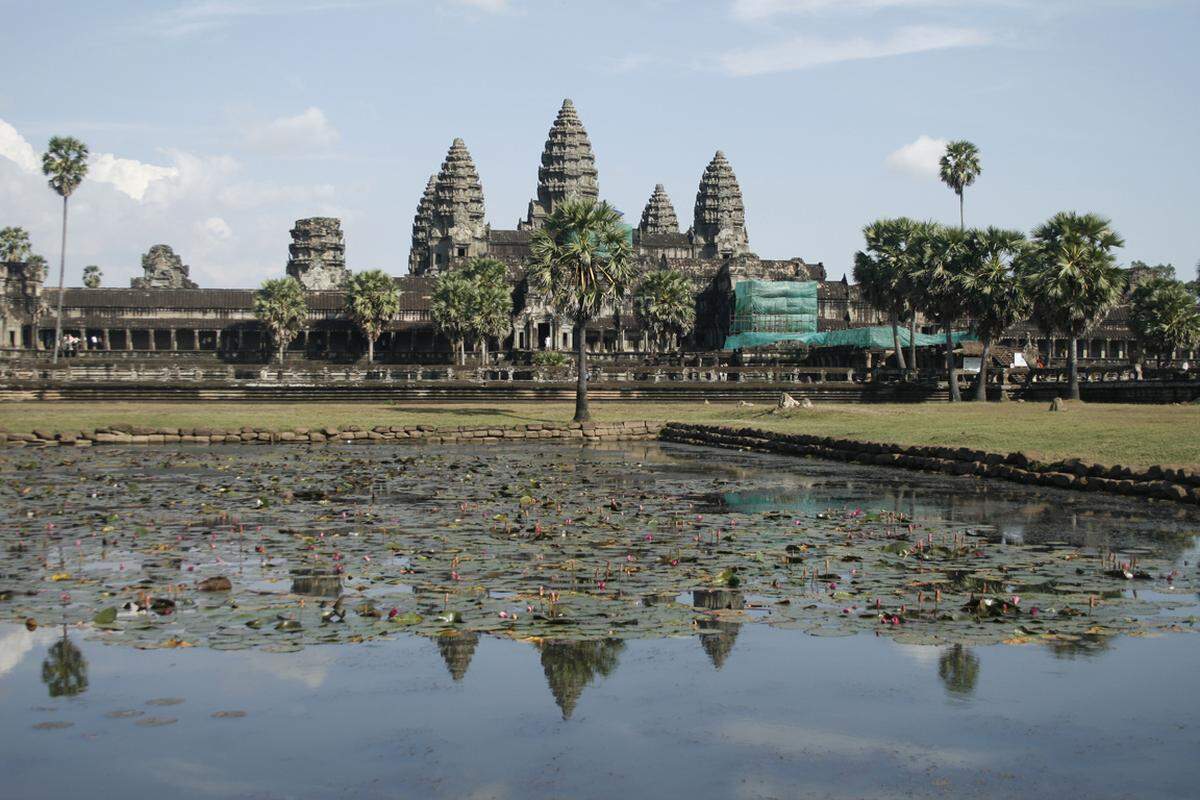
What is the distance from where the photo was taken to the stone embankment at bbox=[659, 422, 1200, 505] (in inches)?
908

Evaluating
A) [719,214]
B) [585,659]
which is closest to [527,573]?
[585,659]

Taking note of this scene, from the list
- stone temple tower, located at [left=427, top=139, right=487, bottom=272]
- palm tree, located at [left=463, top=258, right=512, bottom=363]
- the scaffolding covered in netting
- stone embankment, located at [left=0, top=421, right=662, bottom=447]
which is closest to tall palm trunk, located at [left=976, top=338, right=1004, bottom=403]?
stone embankment, located at [left=0, top=421, right=662, bottom=447]

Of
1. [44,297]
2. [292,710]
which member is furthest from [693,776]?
[44,297]

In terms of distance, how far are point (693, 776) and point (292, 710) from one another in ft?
9.88

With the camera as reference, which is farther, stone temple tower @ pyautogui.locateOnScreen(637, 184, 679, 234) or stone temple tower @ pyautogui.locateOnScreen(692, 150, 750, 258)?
stone temple tower @ pyautogui.locateOnScreen(637, 184, 679, 234)

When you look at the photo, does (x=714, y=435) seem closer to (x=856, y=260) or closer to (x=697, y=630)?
(x=697, y=630)

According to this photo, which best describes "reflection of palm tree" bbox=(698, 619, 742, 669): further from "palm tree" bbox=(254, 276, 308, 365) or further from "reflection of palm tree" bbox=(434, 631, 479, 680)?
"palm tree" bbox=(254, 276, 308, 365)

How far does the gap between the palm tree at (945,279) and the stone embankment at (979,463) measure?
2624 cm

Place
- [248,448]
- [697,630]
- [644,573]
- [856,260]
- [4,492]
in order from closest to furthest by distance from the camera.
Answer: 1. [697,630]
2. [644,573]
3. [4,492]
4. [248,448]
5. [856,260]

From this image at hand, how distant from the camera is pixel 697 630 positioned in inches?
464

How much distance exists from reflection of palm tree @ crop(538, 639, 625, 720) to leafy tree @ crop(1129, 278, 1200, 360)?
7924 centimetres

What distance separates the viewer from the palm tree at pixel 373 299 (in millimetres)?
104250

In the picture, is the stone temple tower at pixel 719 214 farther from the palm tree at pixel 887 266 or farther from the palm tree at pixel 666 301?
the palm tree at pixel 887 266

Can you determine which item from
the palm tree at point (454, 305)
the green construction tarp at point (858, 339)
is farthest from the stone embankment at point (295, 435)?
the palm tree at point (454, 305)
